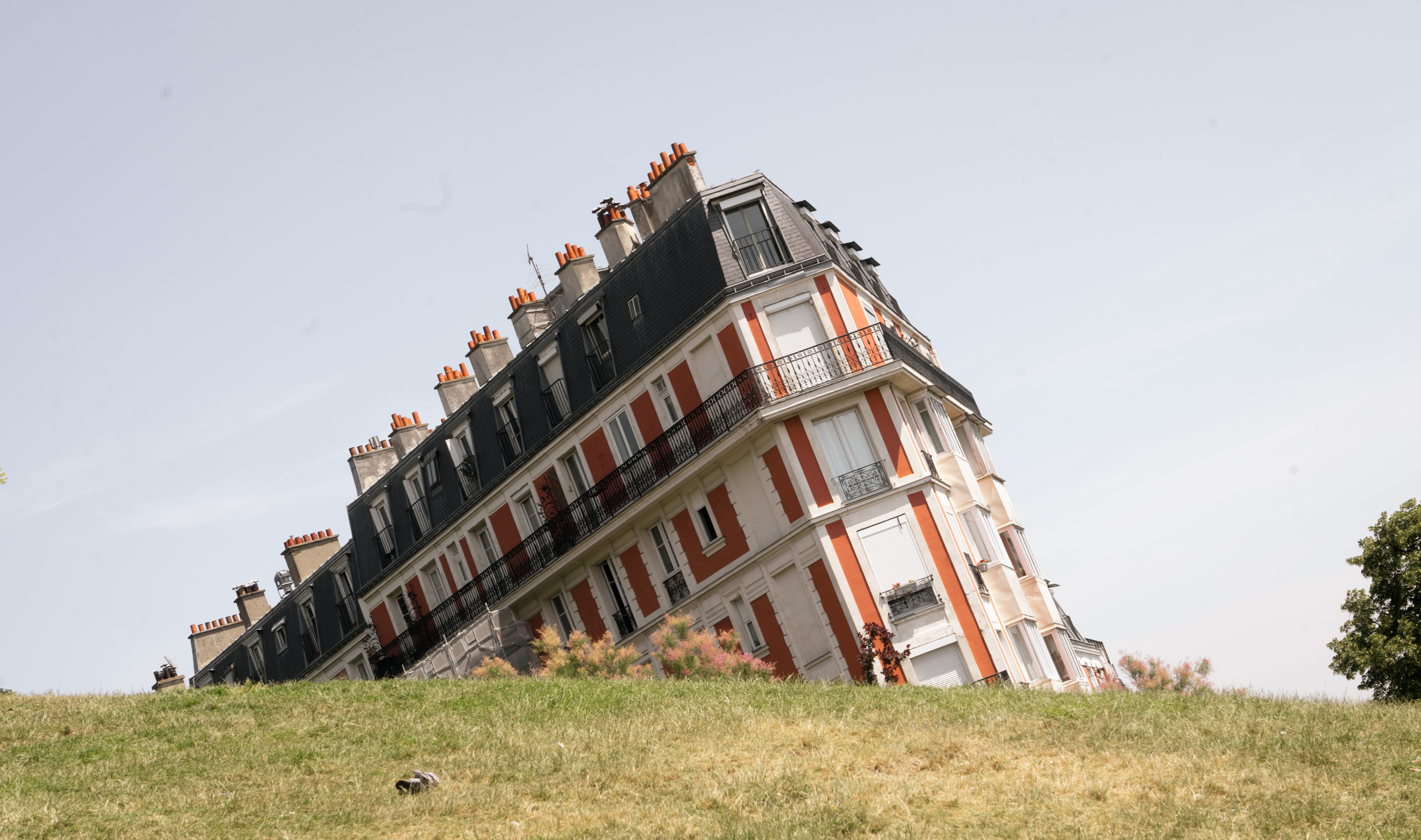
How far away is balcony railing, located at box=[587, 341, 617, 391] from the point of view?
109 feet

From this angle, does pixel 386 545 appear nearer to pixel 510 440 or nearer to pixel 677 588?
pixel 510 440

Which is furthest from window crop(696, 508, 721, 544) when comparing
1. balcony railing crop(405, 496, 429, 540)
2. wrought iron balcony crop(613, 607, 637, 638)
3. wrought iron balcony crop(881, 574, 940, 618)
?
balcony railing crop(405, 496, 429, 540)

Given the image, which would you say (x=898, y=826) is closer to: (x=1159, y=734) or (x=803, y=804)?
(x=803, y=804)

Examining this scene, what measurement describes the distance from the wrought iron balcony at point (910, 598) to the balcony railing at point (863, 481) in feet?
7.14

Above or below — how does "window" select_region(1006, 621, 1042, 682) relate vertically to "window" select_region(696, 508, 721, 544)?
below

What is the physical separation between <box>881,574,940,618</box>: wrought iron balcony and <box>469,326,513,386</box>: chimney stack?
16.9m

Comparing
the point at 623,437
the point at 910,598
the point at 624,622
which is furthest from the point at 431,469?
the point at 910,598

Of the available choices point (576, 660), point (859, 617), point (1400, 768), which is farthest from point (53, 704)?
point (1400, 768)

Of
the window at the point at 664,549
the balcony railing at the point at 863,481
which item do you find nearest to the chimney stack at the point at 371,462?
the window at the point at 664,549

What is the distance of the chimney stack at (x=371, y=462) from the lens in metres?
45.4

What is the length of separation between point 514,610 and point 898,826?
81.8 ft

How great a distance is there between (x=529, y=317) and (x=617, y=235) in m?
4.63

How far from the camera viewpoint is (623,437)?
32625mm

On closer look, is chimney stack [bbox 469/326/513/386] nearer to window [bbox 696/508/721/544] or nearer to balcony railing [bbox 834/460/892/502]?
window [bbox 696/508/721/544]
